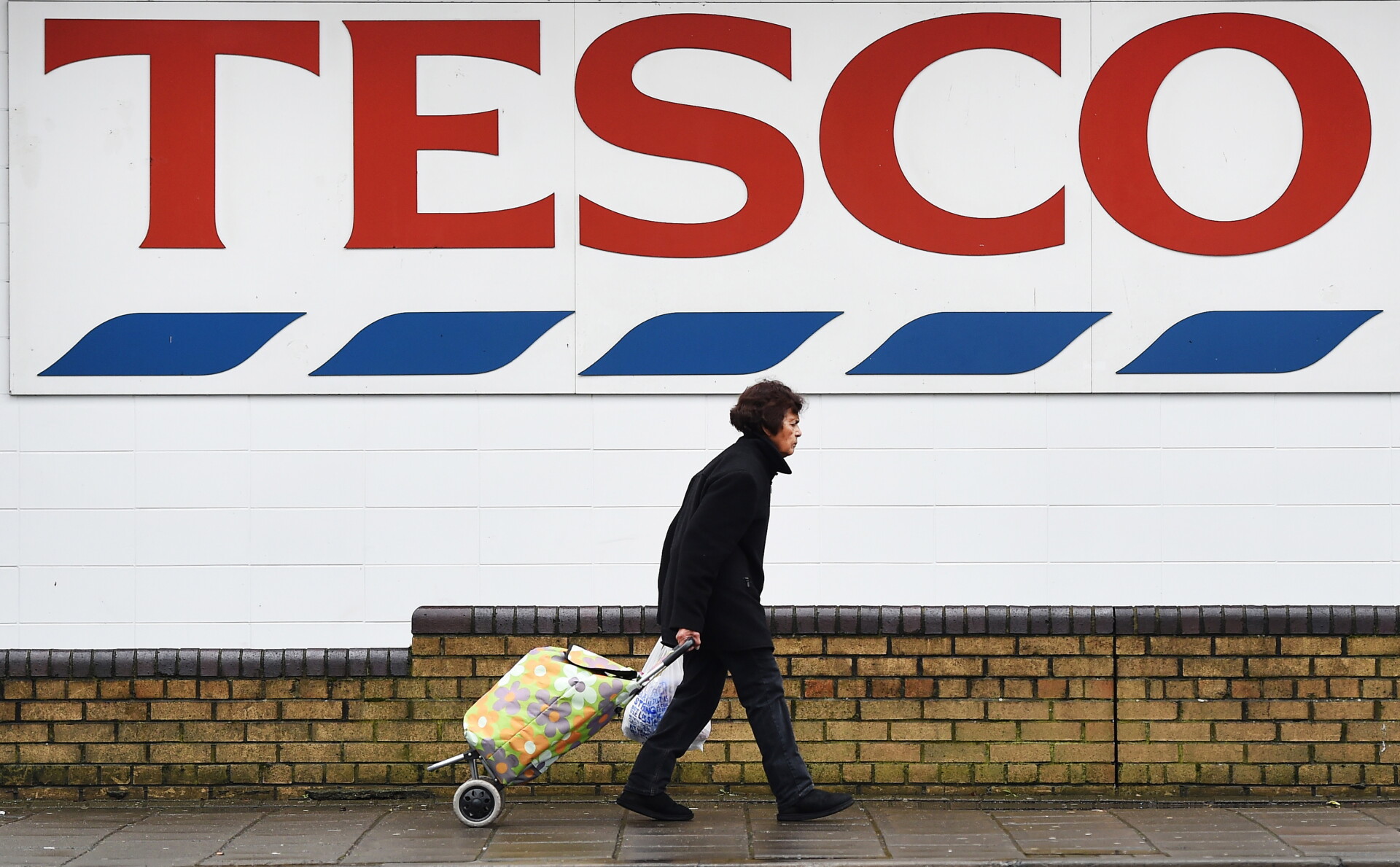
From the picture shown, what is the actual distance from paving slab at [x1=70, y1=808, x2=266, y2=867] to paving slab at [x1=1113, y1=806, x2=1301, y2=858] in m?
3.66

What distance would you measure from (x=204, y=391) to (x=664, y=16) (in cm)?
265

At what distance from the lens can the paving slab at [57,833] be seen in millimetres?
5246

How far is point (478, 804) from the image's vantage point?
5.52 m

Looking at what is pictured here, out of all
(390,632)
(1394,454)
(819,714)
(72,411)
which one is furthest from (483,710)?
(1394,454)

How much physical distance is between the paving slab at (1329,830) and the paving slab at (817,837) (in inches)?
63.7

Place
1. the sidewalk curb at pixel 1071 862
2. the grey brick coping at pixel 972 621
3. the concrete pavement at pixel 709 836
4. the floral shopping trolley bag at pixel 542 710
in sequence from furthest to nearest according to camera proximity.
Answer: the grey brick coping at pixel 972 621 → the floral shopping trolley bag at pixel 542 710 → the concrete pavement at pixel 709 836 → the sidewalk curb at pixel 1071 862

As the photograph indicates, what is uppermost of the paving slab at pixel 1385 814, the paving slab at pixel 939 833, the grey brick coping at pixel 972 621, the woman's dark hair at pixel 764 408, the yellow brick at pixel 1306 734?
the woman's dark hair at pixel 764 408

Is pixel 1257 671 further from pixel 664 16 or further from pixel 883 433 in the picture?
pixel 664 16

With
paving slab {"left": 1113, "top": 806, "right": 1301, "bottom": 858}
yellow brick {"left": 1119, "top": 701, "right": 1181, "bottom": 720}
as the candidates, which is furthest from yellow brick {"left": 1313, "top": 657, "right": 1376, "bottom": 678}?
paving slab {"left": 1113, "top": 806, "right": 1301, "bottom": 858}

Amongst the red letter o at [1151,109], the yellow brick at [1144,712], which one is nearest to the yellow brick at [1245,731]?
the yellow brick at [1144,712]

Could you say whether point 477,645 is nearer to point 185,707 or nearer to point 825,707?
point 185,707

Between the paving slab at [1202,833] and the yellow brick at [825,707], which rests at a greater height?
the yellow brick at [825,707]

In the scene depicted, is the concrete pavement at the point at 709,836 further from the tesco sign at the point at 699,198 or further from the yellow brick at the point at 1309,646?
the tesco sign at the point at 699,198

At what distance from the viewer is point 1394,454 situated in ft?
20.2
